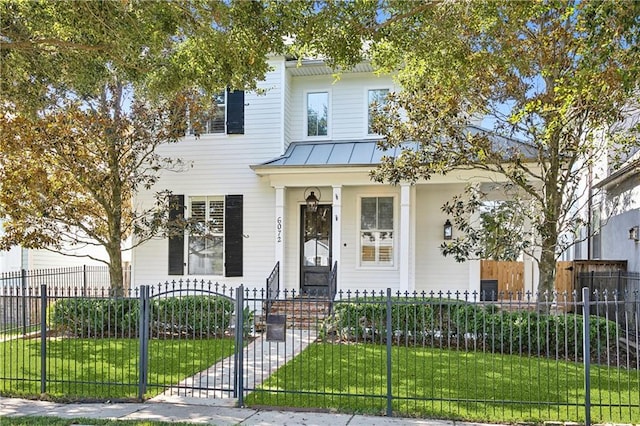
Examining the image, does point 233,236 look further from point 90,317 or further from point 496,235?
point 496,235

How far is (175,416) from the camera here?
615 centimetres

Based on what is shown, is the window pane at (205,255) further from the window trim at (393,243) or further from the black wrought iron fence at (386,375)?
the black wrought iron fence at (386,375)

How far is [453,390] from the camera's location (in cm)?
698

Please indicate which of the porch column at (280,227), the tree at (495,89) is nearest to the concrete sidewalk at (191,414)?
the tree at (495,89)

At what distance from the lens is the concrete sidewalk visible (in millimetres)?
5922

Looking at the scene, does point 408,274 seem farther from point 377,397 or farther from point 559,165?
point 377,397

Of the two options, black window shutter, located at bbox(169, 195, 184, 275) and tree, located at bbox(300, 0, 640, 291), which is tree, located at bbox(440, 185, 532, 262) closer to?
tree, located at bbox(300, 0, 640, 291)

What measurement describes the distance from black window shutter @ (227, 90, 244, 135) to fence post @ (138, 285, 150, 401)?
24.0 ft

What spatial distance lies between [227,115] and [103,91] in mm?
3089

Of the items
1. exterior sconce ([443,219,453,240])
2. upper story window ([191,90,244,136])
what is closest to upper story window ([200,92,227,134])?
upper story window ([191,90,244,136])

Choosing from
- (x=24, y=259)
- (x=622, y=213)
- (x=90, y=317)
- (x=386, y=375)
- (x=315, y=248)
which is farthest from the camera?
(x=24, y=259)

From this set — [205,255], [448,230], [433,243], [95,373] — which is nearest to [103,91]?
[205,255]

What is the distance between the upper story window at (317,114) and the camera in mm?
13948

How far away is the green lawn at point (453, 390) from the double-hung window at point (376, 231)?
4891 millimetres
